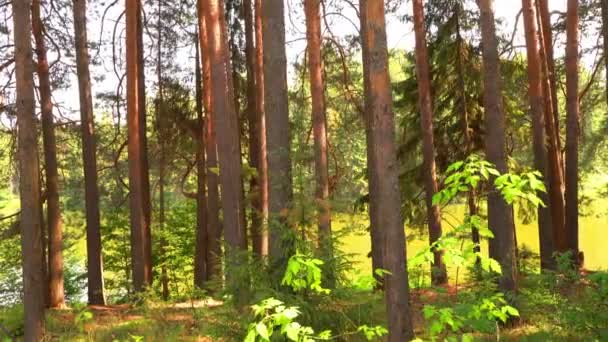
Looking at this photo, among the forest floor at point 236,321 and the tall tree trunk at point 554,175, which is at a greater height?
the tall tree trunk at point 554,175

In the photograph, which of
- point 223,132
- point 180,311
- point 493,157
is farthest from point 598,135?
point 180,311

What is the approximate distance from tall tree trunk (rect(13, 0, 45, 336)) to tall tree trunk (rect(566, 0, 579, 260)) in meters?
11.9

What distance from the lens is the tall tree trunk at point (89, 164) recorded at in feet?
42.7

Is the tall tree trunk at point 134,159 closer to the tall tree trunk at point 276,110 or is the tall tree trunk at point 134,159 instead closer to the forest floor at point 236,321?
the forest floor at point 236,321

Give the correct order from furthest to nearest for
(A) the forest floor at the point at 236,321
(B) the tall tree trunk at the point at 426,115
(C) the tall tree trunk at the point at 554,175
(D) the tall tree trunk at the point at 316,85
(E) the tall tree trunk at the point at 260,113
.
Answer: (E) the tall tree trunk at the point at 260,113, (B) the tall tree trunk at the point at 426,115, (C) the tall tree trunk at the point at 554,175, (D) the tall tree trunk at the point at 316,85, (A) the forest floor at the point at 236,321

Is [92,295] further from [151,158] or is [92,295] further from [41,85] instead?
[151,158]

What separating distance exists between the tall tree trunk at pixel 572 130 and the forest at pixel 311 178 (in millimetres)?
51

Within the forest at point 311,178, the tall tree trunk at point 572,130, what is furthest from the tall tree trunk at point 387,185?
the tall tree trunk at point 572,130

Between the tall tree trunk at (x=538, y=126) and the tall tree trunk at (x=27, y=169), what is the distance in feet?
33.0

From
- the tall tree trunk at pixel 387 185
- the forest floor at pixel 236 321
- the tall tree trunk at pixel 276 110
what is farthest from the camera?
the tall tree trunk at pixel 276 110

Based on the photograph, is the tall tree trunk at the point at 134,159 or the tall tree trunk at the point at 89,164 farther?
the tall tree trunk at the point at 134,159

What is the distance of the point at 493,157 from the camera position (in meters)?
7.76

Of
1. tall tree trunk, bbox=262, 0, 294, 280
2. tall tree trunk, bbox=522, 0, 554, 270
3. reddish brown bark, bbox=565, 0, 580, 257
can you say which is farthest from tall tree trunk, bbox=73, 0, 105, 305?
reddish brown bark, bbox=565, 0, 580, 257

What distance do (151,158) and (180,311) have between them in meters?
9.71
